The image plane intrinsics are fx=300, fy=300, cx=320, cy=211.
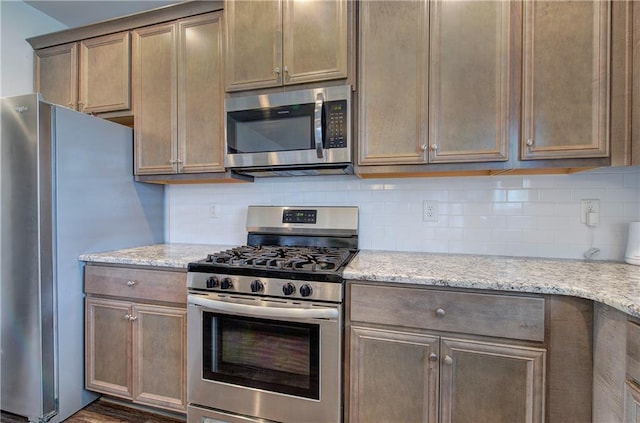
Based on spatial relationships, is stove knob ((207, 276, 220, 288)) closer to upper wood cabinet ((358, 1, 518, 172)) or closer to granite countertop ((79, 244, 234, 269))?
granite countertop ((79, 244, 234, 269))

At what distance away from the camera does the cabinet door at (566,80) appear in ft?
4.52

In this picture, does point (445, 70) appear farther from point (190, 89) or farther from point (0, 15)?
point (0, 15)

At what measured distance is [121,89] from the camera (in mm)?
2121

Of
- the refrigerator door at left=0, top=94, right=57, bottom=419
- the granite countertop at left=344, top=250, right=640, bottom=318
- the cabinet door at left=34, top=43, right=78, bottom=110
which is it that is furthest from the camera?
the cabinet door at left=34, top=43, right=78, bottom=110

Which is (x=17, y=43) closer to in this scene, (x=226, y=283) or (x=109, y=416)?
(x=226, y=283)

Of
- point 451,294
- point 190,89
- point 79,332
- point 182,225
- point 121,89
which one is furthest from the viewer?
point 182,225

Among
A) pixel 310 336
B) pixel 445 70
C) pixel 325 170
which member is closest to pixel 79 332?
pixel 310 336

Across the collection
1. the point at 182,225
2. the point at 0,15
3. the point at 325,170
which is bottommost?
the point at 182,225

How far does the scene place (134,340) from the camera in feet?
5.68

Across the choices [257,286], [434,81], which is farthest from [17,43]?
[434,81]

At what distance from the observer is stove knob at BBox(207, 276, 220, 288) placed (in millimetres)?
1503

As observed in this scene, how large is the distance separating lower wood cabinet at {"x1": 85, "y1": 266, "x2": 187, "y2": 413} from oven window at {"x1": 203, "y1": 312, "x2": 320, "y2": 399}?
233 mm

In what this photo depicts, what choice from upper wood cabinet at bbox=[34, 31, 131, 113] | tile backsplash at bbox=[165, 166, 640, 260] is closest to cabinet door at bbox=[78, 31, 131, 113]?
upper wood cabinet at bbox=[34, 31, 131, 113]

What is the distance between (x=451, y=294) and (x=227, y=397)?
120 cm
